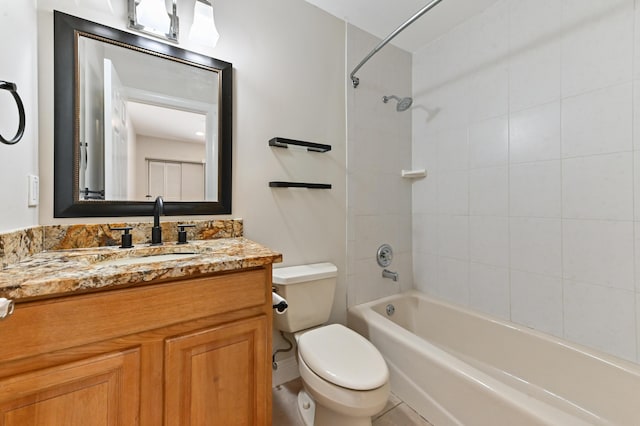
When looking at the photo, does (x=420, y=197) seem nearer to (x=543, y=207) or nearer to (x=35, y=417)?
(x=543, y=207)

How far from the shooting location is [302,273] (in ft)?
4.82

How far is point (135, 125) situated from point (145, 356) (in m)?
1.04

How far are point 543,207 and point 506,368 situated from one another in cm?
96

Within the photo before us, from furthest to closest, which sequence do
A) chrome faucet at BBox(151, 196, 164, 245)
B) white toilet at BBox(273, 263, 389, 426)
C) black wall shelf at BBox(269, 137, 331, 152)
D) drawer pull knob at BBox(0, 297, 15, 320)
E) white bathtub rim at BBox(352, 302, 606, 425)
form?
black wall shelf at BBox(269, 137, 331, 152), chrome faucet at BBox(151, 196, 164, 245), white toilet at BBox(273, 263, 389, 426), white bathtub rim at BBox(352, 302, 606, 425), drawer pull knob at BBox(0, 297, 15, 320)

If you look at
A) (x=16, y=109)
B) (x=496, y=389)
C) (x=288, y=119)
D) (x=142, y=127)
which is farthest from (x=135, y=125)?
(x=496, y=389)

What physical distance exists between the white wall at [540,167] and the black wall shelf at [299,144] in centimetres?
92

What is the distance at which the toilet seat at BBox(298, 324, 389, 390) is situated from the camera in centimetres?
103

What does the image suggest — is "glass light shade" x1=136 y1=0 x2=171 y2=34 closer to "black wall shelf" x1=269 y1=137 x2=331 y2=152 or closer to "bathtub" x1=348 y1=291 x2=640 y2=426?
"black wall shelf" x1=269 y1=137 x2=331 y2=152

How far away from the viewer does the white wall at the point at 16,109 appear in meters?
0.82

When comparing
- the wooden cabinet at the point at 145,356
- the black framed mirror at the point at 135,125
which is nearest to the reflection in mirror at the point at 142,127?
the black framed mirror at the point at 135,125

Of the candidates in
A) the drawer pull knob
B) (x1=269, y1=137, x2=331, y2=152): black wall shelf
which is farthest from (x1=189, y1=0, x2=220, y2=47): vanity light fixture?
the drawer pull knob

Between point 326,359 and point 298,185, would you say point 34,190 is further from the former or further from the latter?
point 326,359

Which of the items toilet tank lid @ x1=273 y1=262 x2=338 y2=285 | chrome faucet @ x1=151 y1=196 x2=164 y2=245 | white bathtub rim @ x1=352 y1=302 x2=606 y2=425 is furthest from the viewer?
toilet tank lid @ x1=273 y1=262 x2=338 y2=285

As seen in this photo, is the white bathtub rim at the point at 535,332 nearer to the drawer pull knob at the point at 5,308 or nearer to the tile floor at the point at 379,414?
the tile floor at the point at 379,414
